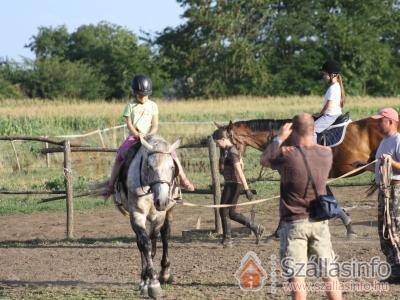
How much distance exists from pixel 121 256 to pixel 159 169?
338 centimetres

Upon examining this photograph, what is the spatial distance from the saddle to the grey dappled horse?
11.9 feet

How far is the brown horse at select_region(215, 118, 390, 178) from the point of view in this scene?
1261 centimetres

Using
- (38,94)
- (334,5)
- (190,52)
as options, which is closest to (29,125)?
(38,94)

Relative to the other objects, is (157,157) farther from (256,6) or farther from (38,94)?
(256,6)

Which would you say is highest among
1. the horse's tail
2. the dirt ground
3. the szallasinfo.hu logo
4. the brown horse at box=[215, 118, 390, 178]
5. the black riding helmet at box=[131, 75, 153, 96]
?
the black riding helmet at box=[131, 75, 153, 96]

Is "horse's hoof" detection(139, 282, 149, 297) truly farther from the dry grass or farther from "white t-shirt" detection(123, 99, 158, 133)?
the dry grass

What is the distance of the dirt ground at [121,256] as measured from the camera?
8961mm

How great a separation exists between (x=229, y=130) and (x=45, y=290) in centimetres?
435

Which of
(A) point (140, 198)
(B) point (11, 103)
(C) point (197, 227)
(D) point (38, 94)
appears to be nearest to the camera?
(A) point (140, 198)

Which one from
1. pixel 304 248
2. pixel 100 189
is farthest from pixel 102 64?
pixel 304 248

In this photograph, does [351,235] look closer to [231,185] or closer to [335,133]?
[335,133]

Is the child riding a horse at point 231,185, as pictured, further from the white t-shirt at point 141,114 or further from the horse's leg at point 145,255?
the horse's leg at point 145,255

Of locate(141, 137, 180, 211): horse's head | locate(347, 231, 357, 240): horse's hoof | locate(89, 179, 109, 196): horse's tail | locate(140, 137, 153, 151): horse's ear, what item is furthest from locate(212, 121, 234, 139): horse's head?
locate(140, 137, 153, 151): horse's ear

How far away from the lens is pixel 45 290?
925cm
